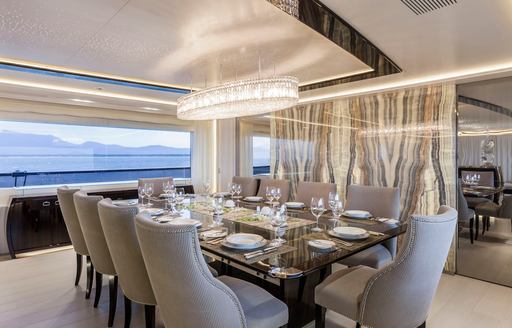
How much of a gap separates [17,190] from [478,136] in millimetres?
5952

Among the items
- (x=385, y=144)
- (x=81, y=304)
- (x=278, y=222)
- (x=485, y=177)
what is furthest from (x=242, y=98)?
(x=485, y=177)

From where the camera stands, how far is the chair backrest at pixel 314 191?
3.23m

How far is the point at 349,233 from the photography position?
1.95 meters

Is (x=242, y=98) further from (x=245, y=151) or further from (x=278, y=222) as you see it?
(x=245, y=151)

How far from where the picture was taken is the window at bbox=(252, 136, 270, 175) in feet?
17.8

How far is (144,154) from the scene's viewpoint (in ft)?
18.6

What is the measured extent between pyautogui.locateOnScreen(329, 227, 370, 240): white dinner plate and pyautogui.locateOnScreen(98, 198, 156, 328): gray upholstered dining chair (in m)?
1.28

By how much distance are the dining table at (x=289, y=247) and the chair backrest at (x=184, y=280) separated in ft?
0.80

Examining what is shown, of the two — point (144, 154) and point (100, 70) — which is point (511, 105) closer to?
point (100, 70)

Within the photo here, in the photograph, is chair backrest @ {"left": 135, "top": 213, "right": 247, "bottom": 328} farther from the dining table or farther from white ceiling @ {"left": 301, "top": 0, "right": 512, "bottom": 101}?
white ceiling @ {"left": 301, "top": 0, "right": 512, "bottom": 101}

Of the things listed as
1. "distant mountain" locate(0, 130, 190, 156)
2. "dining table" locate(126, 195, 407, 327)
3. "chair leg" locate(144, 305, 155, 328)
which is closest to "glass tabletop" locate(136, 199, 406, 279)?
"dining table" locate(126, 195, 407, 327)

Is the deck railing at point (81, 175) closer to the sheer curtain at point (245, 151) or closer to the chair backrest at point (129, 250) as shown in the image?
the sheer curtain at point (245, 151)

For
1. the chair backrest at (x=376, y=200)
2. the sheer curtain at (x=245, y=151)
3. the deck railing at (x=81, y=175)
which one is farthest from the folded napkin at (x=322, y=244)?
the deck railing at (x=81, y=175)

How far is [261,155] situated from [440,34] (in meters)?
3.75
